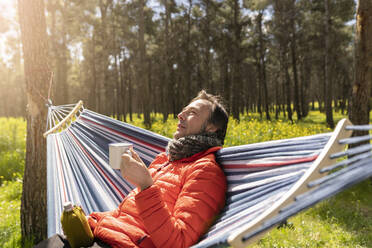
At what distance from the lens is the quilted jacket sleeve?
123cm

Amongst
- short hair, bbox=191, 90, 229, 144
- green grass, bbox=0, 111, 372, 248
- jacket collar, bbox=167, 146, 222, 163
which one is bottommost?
green grass, bbox=0, 111, 372, 248

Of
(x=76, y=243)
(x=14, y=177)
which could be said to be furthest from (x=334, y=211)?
(x=14, y=177)

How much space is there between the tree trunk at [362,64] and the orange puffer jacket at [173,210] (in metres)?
3.54

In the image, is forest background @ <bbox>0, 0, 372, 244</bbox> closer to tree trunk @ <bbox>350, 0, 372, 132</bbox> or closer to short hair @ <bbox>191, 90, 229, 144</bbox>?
tree trunk @ <bbox>350, 0, 372, 132</bbox>

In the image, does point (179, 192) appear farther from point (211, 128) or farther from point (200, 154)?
point (211, 128)

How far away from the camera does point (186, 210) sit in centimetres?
129

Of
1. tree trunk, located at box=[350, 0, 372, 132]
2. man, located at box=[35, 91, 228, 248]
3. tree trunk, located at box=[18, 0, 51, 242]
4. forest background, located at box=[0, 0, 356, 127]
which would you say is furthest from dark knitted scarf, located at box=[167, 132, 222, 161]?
forest background, located at box=[0, 0, 356, 127]

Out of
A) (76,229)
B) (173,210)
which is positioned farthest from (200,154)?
(76,229)

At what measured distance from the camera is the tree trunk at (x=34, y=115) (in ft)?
9.87

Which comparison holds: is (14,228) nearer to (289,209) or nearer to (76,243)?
(76,243)

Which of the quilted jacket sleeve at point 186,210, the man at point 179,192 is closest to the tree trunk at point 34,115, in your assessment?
the man at point 179,192

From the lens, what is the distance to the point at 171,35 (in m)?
18.6

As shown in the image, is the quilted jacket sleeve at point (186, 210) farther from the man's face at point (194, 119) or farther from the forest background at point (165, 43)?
the forest background at point (165, 43)

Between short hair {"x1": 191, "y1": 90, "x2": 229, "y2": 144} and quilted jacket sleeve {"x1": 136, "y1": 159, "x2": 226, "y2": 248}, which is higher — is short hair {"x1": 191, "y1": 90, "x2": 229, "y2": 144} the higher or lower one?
the higher one
